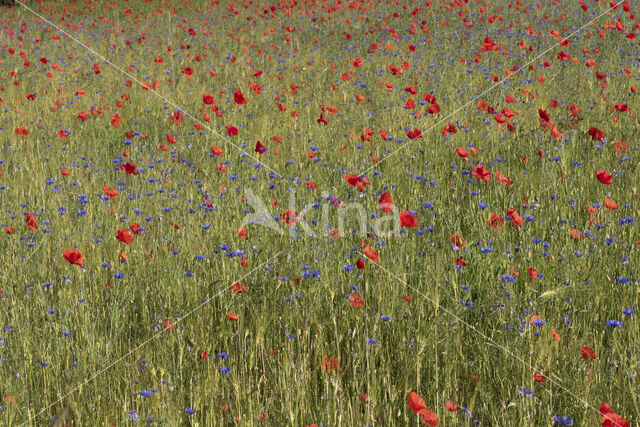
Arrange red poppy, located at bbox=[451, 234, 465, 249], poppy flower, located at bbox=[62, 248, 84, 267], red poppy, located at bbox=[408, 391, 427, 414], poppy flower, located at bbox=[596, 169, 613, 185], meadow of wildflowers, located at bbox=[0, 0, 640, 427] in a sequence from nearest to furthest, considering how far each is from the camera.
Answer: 1. red poppy, located at bbox=[408, 391, 427, 414]
2. meadow of wildflowers, located at bbox=[0, 0, 640, 427]
3. poppy flower, located at bbox=[62, 248, 84, 267]
4. red poppy, located at bbox=[451, 234, 465, 249]
5. poppy flower, located at bbox=[596, 169, 613, 185]

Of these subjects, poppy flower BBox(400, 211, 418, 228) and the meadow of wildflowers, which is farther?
poppy flower BBox(400, 211, 418, 228)

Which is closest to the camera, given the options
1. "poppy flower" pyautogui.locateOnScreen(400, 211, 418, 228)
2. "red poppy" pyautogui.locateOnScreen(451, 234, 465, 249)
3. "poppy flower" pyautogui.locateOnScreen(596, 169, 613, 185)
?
"poppy flower" pyautogui.locateOnScreen(400, 211, 418, 228)

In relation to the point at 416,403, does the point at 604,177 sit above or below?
above

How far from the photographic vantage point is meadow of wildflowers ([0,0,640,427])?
1816 millimetres

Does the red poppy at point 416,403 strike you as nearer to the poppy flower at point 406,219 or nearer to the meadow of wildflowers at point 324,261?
the meadow of wildflowers at point 324,261

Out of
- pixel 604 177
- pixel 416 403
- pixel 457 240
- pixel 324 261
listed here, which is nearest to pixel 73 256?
pixel 324 261

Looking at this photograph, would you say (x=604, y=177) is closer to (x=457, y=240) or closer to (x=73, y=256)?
Answer: (x=457, y=240)

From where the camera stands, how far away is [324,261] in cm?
238

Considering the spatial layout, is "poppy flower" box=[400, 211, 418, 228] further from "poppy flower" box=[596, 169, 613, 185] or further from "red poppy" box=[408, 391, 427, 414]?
"poppy flower" box=[596, 169, 613, 185]

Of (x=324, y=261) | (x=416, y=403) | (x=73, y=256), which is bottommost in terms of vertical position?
(x=416, y=403)

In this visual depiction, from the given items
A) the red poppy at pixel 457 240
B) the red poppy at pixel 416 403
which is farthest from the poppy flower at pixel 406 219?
the red poppy at pixel 416 403

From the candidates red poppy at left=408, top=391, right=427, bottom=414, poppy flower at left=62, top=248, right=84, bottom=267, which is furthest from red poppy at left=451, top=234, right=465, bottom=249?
poppy flower at left=62, top=248, right=84, bottom=267

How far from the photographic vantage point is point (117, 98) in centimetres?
570

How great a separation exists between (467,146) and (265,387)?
2741 mm
